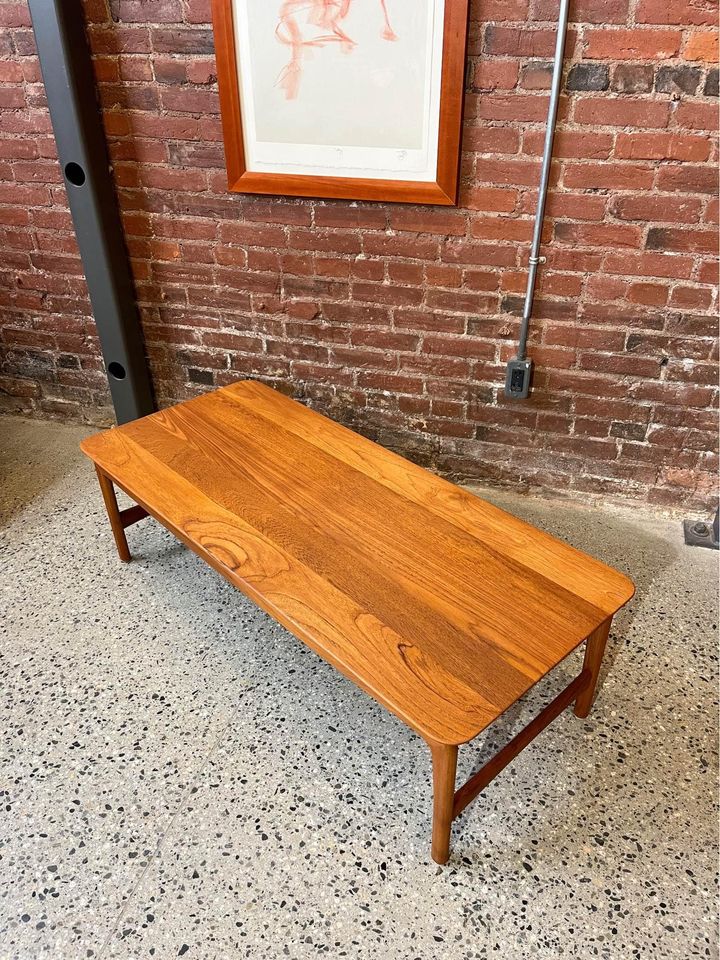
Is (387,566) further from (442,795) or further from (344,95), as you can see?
(344,95)

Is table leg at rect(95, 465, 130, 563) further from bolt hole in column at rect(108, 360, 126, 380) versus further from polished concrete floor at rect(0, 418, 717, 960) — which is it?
bolt hole in column at rect(108, 360, 126, 380)

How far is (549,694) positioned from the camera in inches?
68.4

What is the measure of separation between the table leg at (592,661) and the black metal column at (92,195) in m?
1.84

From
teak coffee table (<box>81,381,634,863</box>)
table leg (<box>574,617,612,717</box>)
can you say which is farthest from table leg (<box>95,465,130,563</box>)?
table leg (<box>574,617,612,717</box>)

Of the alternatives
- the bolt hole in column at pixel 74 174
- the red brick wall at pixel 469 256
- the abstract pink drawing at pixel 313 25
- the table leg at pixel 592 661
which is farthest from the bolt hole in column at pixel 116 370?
the table leg at pixel 592 661

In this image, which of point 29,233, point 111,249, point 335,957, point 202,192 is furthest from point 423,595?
point 29,233

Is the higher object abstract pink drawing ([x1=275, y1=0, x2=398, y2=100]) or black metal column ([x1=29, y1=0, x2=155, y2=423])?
abstract pink drawing ([x1=275, y1=0, x2=398, y2=100])

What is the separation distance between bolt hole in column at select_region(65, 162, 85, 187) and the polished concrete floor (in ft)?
4.14

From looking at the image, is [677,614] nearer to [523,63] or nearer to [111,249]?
[523,63]

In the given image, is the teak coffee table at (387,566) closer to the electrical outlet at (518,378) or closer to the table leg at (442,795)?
the table leg at (442,795)

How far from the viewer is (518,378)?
2145 millimetres

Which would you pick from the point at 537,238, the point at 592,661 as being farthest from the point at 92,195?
the point at 592,661

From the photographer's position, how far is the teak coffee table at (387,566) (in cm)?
127

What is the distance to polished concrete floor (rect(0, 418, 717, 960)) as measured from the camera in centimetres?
130
